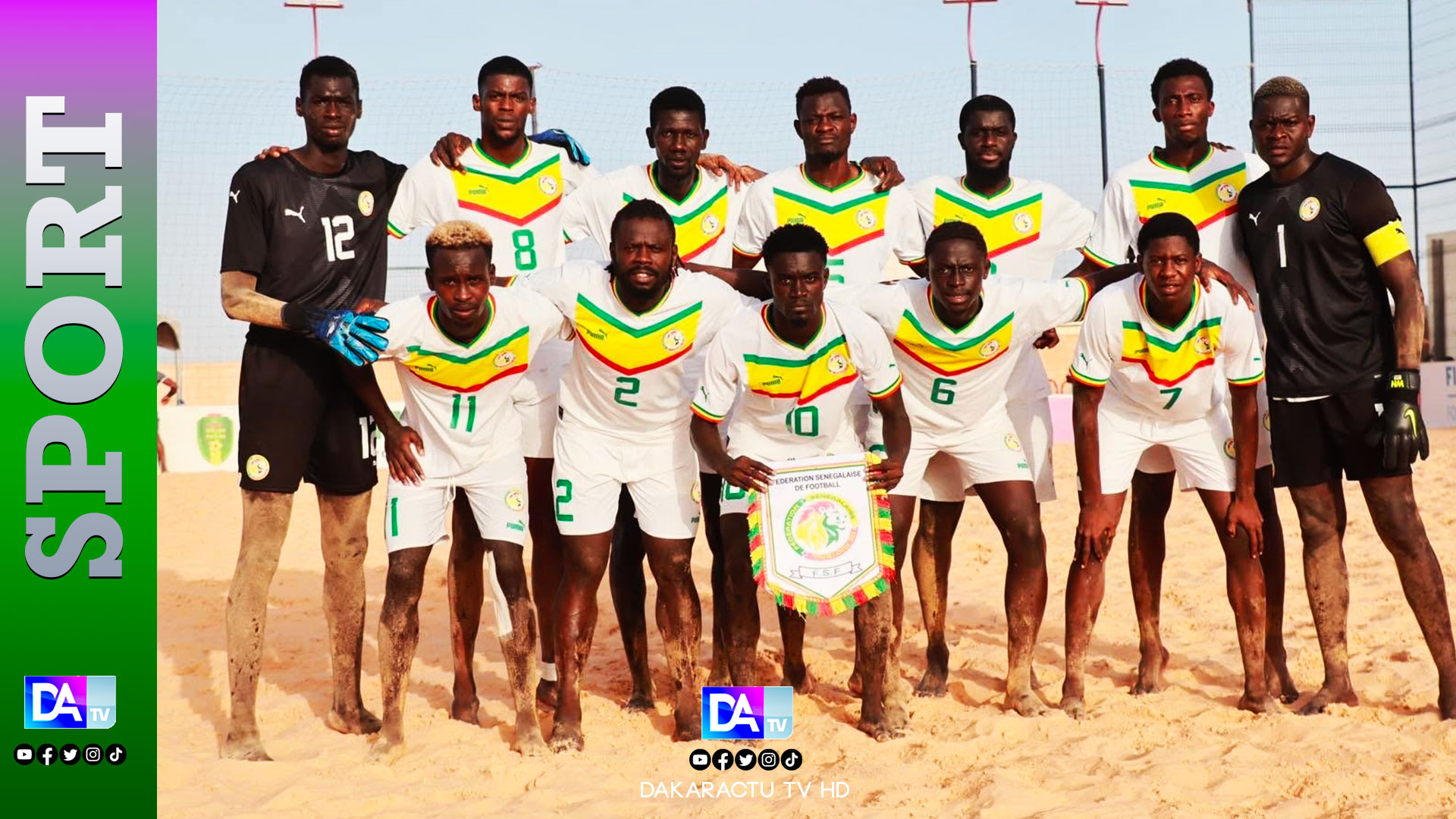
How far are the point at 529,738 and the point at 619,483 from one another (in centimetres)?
110

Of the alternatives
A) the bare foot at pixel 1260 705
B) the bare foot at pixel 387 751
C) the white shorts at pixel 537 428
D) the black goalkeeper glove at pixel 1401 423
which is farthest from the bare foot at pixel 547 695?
the black goalkeeper glove at pixel 1401 423

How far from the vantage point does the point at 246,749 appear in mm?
5488

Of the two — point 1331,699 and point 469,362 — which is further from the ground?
point 469,362

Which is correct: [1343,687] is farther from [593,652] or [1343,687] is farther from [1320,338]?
[593,652]

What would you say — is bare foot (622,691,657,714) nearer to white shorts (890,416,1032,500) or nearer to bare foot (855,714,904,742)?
bare foot (855,714,904,742)

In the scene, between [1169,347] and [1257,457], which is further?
[1257,457]

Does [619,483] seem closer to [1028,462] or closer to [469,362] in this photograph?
[469,362]

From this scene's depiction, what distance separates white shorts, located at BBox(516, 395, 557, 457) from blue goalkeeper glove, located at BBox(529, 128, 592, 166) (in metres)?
1.16

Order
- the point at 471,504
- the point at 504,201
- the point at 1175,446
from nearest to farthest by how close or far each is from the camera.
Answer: the point at 471,504 → the point at 1175,446 → the point at 504,201

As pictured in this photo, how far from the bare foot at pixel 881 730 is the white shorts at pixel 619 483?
106cm

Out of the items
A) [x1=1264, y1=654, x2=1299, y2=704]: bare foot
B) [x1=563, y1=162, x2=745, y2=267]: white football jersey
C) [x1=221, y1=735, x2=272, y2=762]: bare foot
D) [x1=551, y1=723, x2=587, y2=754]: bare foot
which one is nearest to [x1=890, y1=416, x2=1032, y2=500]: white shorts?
[x1=563, y1=162, x2=745, y2=267]: white football jersey

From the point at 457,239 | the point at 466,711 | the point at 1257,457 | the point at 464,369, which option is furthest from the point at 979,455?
the point at 466,711

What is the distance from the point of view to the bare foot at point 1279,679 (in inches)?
241

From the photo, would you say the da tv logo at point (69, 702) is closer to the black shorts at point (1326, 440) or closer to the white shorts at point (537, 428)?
the white shorts at point (537, 428)
